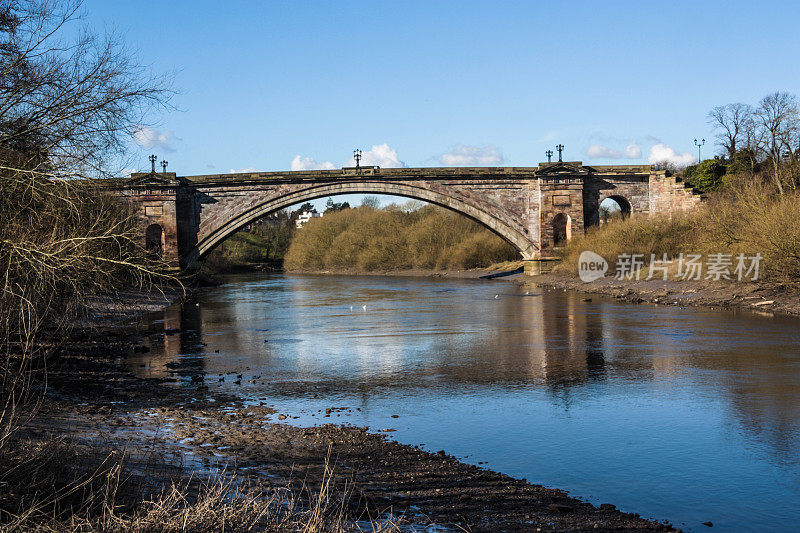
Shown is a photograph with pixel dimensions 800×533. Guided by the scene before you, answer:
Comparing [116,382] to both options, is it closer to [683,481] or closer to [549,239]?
[683,481]

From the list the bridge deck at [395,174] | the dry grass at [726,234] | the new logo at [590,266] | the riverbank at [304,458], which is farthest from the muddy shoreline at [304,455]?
the bridge deck at [395,174]

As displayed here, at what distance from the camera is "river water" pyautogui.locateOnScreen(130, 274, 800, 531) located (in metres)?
7.20

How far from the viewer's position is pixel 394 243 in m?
61.3

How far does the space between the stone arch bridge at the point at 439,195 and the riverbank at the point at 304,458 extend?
34.4 metres

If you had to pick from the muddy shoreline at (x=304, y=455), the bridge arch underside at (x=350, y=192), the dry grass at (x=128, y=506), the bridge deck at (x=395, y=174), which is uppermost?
the bridge deck at (x=395, y=174)

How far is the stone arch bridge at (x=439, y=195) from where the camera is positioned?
43.7m

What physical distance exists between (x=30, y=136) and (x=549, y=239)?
124 feet

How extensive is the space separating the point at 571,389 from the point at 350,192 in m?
35.6

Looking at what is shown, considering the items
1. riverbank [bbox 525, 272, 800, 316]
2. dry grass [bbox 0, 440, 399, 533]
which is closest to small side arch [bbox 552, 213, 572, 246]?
riverbank [bbox 525, 272, 800, 316]

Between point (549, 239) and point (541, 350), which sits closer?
point (541, 350)

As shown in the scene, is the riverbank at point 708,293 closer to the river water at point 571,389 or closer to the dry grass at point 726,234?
the dry grass at point 726,234

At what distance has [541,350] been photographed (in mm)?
15711

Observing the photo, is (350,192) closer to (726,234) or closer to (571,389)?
(726,234)

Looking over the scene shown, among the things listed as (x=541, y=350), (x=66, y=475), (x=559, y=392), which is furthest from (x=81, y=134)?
(x=541, y=350)
